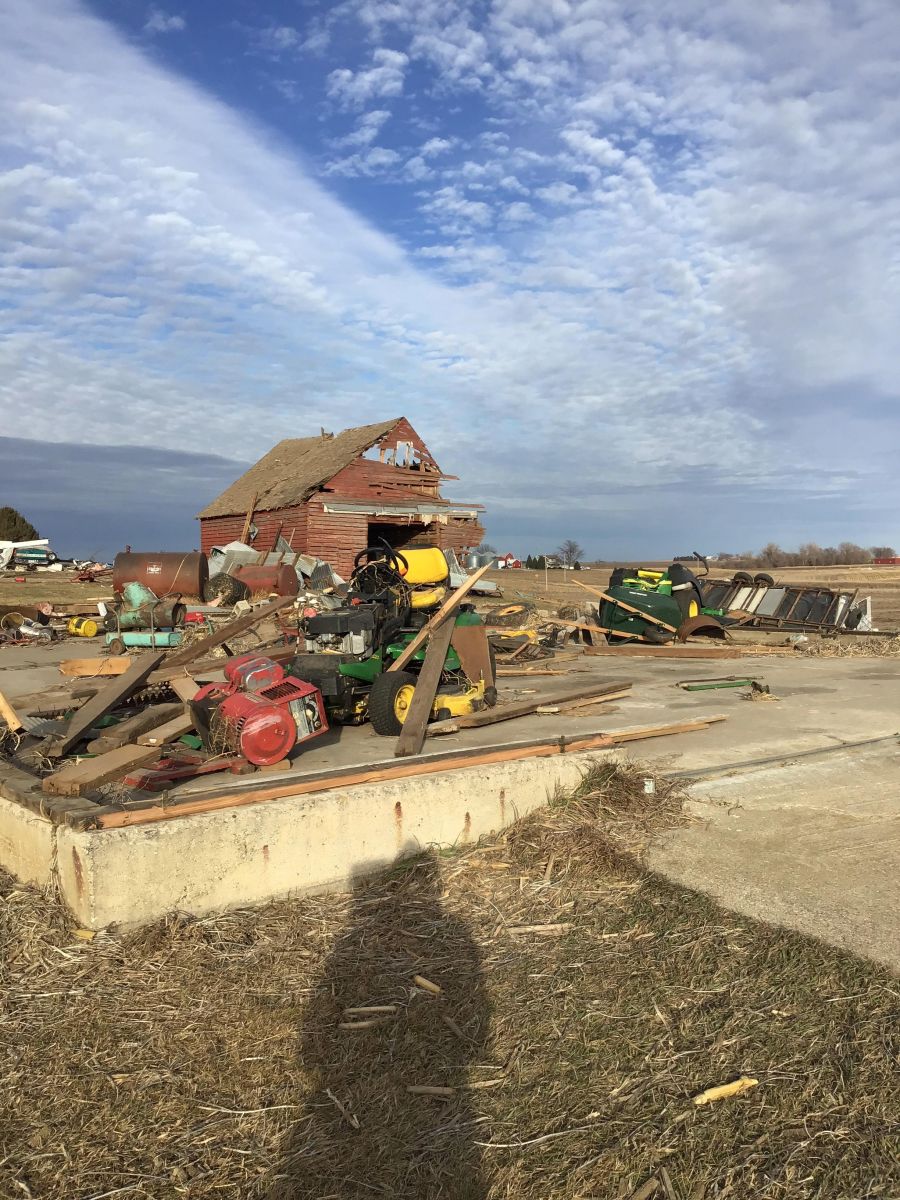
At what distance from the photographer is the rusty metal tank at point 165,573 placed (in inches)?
811

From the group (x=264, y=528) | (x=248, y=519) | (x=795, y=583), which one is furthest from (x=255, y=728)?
(x=795, y=583)

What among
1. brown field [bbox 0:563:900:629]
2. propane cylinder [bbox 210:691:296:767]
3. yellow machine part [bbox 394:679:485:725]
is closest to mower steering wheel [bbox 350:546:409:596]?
yellow machine part [bbox 394:679:485:725]

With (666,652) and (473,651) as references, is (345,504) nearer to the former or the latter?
(666,652)

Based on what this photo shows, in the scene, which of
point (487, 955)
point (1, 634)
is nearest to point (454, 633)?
point (487, 955)

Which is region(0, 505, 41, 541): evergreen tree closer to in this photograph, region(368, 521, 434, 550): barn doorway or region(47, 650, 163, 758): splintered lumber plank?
region(368, 521, 434, 550): barn doorway

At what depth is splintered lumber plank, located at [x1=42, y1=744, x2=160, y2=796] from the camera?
14.7ft

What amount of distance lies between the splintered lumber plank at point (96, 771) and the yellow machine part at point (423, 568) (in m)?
3.08

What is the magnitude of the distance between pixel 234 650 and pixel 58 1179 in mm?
9279

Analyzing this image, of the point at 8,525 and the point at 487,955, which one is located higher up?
the point at 8,525

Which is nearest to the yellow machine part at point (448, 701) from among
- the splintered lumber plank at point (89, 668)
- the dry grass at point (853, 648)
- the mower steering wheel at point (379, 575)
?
the mower steering wheel at point (379, 575)

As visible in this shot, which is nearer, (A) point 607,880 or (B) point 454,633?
(A) point 607,880

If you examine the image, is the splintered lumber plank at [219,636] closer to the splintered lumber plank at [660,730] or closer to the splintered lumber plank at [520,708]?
the splintered lumber plank at [520,708]

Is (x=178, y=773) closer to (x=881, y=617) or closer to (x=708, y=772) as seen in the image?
(x=708, y=772)

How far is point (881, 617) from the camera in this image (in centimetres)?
2339
